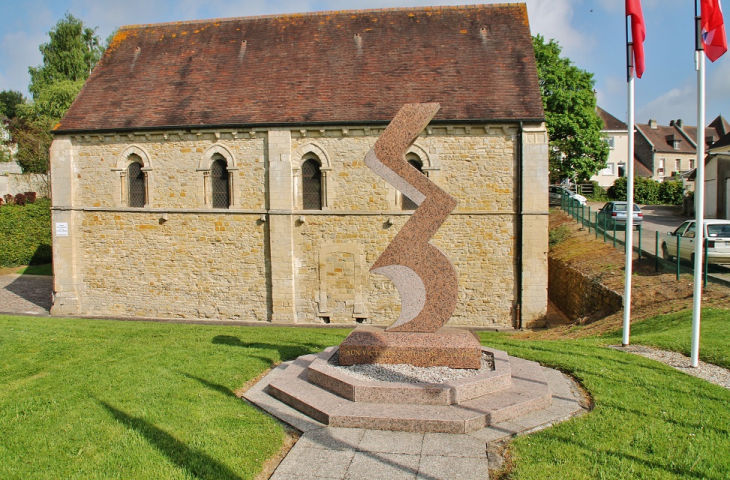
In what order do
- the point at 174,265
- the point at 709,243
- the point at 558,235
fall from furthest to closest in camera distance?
1. the point at 558,235
2. the point at 174,265
3. the point at 709,243

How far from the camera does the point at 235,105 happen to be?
1697cm

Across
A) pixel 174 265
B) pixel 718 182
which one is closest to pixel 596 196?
pixel 718 182

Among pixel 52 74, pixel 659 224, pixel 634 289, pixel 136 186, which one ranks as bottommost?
pixel 634 289

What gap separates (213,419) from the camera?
621 centimetres

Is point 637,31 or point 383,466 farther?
point 637,31

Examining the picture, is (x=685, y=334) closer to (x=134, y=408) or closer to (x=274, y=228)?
(x=134, y=408)

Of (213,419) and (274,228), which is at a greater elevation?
(274,228)

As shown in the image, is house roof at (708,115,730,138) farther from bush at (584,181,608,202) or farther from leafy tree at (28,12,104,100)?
leafy tree at (28,12,104,100)

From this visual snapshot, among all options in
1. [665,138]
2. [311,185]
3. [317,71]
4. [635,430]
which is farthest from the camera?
[665,138]

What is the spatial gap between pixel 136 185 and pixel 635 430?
16.3 metres

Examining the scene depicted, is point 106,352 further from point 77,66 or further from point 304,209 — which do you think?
point 77,66

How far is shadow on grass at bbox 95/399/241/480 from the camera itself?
497 centimetres

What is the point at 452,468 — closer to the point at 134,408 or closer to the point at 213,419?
the point at 213,419

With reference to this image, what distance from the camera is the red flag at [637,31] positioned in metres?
9.83
